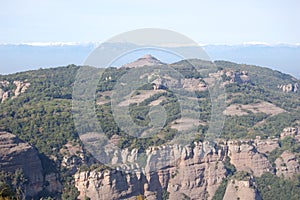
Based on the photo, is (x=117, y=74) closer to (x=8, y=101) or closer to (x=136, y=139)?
(x=8, y=101)

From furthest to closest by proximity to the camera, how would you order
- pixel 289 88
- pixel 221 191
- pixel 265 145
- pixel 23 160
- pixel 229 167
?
pixel 289 88, pixel 265 145, pixel 229 167, pixel 221 191, pixel 23 160

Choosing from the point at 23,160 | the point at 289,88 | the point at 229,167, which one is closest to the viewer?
the point at 23,160

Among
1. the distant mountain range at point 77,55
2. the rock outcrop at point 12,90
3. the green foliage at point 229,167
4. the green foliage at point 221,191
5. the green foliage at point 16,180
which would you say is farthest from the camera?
the distant mountain range at point 77,55

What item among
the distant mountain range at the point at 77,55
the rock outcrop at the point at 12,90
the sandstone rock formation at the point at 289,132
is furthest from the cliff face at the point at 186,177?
the distant mountain range at the point at 77,55

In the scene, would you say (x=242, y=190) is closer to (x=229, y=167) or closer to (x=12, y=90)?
(x=229, y=167)

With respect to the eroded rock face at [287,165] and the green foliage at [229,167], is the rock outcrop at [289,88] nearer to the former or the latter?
the eroded rock face at [287,165]

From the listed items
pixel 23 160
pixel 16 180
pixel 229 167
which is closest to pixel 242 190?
pixel 229 167
